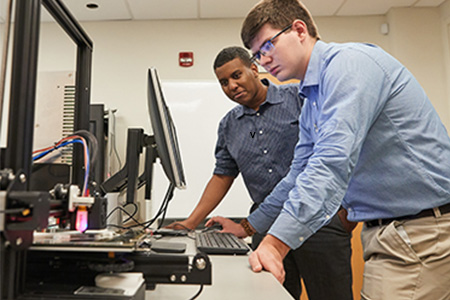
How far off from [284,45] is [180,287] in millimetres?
678

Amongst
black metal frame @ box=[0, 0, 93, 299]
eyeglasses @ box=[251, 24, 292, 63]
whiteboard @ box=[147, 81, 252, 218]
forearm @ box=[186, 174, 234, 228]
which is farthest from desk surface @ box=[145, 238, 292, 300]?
whiteboard @ box=[147, 81, 252, 218]

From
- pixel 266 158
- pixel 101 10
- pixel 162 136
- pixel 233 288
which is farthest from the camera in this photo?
pixel 101 10

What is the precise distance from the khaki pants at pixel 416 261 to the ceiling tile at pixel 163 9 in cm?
247

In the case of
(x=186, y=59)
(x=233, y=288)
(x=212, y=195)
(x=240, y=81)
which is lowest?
(x=233, y=288)

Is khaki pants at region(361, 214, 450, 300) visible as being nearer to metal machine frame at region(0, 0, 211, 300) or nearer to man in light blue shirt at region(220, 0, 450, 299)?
man in light blue shirt at region(220, 0, 450, 299)

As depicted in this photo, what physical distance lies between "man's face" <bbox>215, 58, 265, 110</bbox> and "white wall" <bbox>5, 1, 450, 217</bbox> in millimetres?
1362

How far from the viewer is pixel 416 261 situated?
80 centimetres

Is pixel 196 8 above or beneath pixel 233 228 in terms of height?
above

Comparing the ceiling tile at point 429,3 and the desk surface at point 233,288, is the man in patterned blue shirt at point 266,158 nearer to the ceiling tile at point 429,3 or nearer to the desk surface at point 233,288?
the desk surface at point 233,288

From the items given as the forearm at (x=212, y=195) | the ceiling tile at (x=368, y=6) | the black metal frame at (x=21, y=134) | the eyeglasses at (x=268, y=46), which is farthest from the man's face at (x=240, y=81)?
the ceiling tile at (x=368, y=6)

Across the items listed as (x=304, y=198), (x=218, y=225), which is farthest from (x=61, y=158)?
(x=218, y=225)

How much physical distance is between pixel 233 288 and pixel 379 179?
1.47ft

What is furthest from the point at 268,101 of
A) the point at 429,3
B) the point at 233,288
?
the point at 429,3

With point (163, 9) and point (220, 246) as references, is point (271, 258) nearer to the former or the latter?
point (220, 246)
